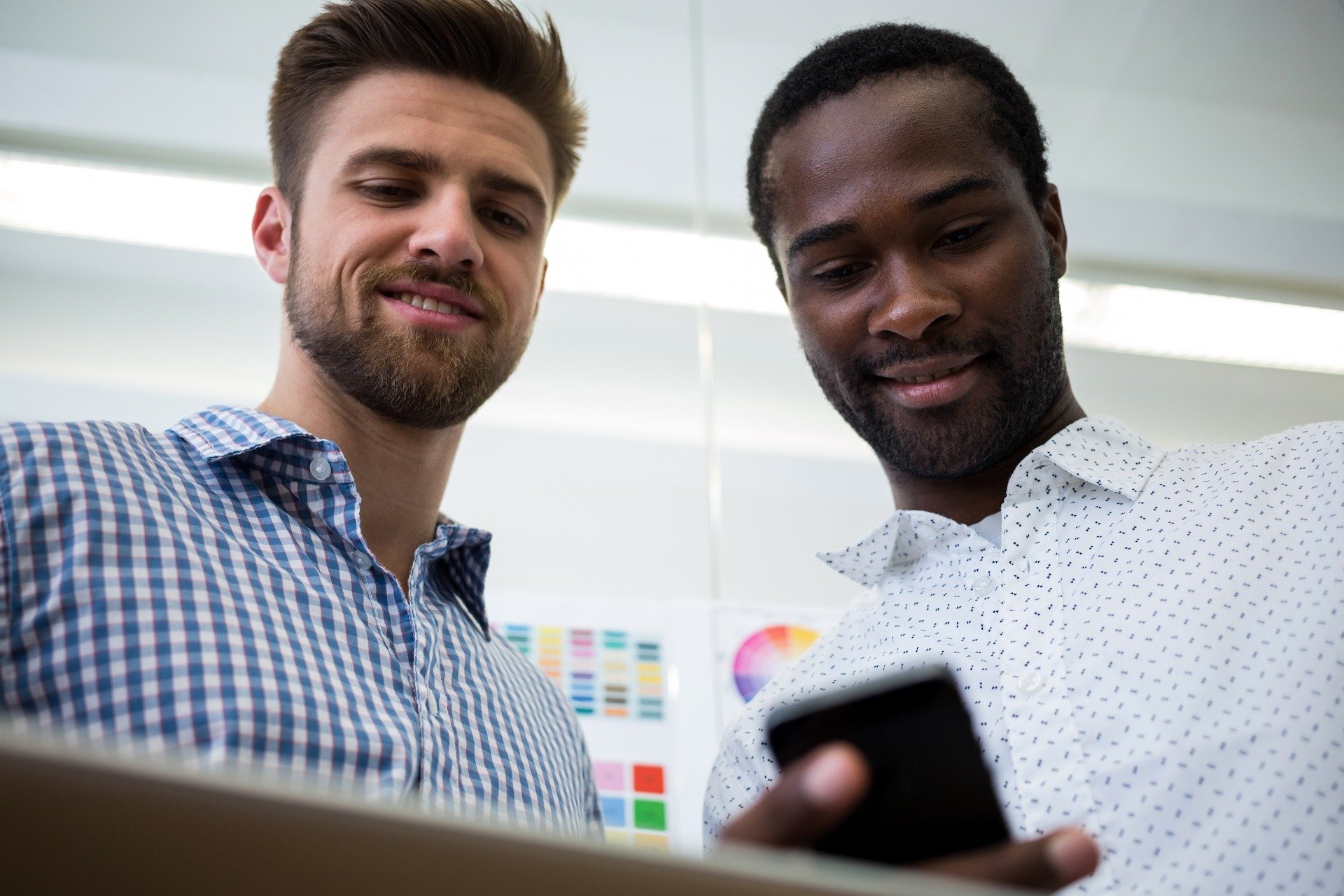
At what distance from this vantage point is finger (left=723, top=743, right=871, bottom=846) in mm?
468

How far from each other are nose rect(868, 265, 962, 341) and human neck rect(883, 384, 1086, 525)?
0.65 feet

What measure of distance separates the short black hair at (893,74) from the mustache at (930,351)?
0.25 metres

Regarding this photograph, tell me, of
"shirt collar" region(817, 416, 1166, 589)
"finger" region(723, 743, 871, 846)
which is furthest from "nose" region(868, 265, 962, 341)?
"finger" region(723, 743, 871, 846)

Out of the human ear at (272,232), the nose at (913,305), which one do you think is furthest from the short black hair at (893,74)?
the human ear at (272,232)

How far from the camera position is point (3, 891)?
334mm

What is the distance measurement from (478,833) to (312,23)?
1489 millimetres

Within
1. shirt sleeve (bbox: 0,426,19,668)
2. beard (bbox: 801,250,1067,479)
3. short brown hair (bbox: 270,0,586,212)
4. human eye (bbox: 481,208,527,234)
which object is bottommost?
shirt sleeve (bbox: 0,426,19,668)

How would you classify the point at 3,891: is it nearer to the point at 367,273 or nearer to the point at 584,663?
the point at 367,273

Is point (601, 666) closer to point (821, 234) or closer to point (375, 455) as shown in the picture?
point (375, 455)

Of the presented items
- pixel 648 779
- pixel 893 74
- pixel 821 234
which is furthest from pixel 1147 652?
pixel 648 779

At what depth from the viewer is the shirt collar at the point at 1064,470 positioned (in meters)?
1.09

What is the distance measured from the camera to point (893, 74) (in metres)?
1.27

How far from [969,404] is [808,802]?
772 mm

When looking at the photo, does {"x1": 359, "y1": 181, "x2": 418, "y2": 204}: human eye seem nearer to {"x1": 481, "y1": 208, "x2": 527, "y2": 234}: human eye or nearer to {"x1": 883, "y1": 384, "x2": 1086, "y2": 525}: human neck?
{"x1": 481, "y1": 208, "x2": 527, "y2": 234}: human eye
